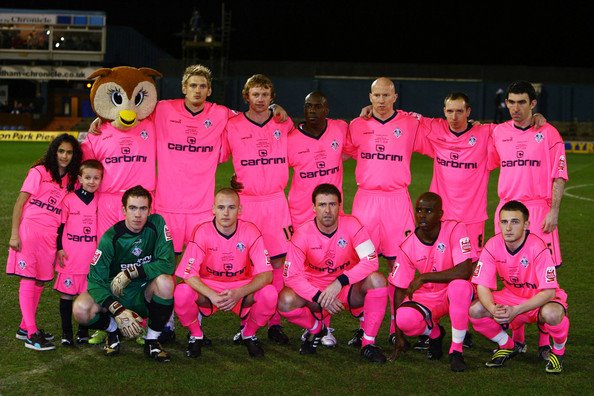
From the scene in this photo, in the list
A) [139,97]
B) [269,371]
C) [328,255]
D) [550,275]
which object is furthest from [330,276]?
[139,97]

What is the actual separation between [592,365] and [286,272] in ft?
7.33

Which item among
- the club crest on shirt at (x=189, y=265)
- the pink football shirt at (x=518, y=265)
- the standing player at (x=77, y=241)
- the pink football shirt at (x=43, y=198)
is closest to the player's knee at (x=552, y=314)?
the pink football shirt at (x=518, y=265)

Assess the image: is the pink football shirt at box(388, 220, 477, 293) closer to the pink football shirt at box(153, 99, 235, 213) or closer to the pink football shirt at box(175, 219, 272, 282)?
the pink football shirt at box(175, 219, 272, 282)

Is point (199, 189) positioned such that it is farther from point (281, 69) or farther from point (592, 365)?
point (281, 69)

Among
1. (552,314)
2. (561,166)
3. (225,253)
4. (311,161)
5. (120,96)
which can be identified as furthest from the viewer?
(311,161)

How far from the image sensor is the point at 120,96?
21.2 feet

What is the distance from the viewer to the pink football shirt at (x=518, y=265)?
551 cm

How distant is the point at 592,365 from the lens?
5.55 m

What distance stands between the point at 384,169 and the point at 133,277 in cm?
219

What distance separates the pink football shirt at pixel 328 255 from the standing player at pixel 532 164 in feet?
3.73

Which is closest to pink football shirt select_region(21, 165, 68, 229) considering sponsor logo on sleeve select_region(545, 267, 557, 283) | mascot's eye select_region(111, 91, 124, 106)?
mascot's eye select_region(111, 91, 124, 106)

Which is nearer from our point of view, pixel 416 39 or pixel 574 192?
pixel 574 192

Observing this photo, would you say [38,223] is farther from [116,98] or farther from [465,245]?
[465,245]

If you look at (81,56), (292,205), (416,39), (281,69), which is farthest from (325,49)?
(292,205)
